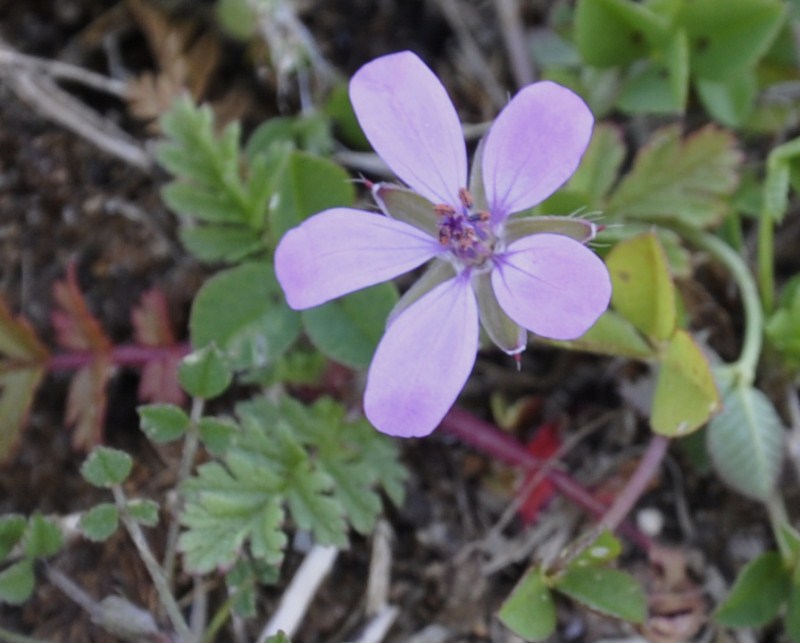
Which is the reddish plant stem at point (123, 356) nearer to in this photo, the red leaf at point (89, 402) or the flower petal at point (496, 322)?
the red leaf at point (89, 402)

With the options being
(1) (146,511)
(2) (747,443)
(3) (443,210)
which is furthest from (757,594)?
(1) (146,511)

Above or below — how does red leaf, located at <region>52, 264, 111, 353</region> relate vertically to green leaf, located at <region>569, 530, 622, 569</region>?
above

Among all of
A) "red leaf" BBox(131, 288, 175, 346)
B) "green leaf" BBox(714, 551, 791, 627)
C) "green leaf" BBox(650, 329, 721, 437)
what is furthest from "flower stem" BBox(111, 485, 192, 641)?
"green leaf" BBox(714, 551, 791, 627)

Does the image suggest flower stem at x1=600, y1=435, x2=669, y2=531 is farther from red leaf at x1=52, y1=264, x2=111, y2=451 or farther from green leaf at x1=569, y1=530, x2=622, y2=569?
red leaf at x1=52, y1=264, x2=111, y2=451

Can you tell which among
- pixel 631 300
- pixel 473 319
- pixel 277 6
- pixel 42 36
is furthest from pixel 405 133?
pixel 42 36

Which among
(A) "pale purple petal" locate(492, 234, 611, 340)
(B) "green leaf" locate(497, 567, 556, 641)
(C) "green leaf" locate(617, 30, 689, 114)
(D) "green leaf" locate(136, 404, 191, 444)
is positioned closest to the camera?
(A) "pale purple petal" locate(492, 234, 611, 340)

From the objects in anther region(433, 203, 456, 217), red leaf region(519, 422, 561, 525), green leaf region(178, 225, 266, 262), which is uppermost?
anther region(433, 203, 456, 217)

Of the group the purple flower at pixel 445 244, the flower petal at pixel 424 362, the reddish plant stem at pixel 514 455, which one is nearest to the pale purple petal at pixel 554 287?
the purple flower at pixel 445 244
